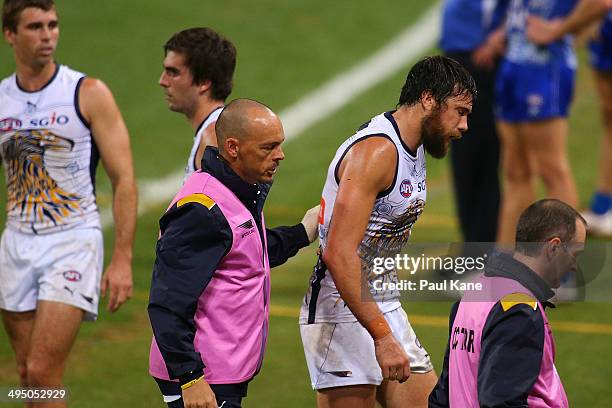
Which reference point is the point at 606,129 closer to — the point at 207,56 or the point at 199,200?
the point at 207,56

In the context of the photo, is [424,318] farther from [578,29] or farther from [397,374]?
[397,374]

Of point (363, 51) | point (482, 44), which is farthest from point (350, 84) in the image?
point (482, 44)

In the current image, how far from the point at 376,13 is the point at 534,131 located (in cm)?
930

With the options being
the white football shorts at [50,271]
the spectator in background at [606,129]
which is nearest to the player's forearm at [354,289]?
the white football shorts at [50,271]

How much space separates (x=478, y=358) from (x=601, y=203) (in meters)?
7.51

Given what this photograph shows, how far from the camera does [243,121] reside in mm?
5691

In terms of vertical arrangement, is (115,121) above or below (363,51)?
below

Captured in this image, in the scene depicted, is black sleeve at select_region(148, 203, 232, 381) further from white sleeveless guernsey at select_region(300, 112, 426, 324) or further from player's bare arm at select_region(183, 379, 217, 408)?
white sleeveless guernsey at select_region(300, 112, 426, 324)

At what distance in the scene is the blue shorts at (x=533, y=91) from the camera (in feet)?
34.0

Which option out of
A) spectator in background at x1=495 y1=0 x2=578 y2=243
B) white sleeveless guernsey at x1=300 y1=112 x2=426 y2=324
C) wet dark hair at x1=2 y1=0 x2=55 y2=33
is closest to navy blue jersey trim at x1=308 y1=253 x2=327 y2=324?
white sleeveless guernsey at x1=300 y1=112 x2=426 y2=324

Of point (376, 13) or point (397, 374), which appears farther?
point (376, 13)

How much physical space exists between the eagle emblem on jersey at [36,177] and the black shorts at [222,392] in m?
1.84

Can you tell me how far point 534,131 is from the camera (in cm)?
1053

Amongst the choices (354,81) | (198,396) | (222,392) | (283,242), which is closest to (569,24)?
(283,242)
